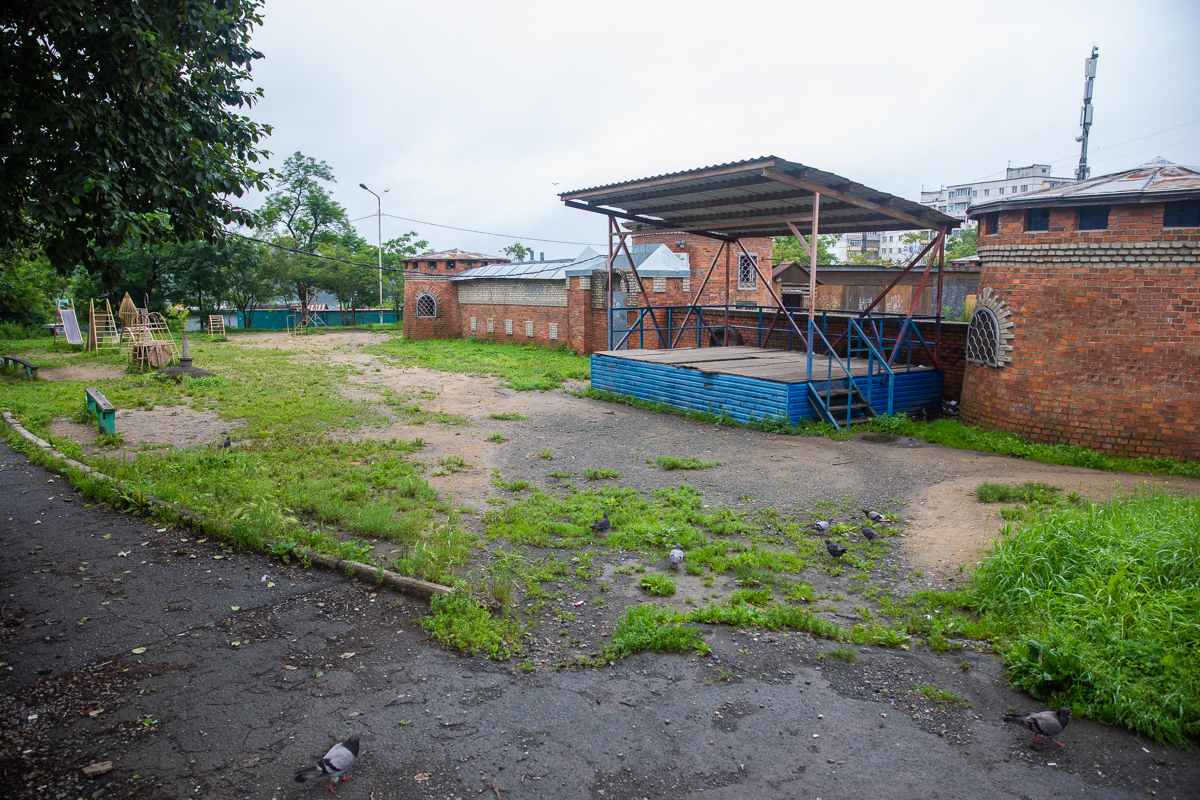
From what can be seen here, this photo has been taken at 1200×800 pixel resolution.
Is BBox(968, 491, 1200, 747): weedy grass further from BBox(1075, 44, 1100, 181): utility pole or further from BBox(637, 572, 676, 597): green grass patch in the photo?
BBox(1075, 44, 1100, 181): utility pole

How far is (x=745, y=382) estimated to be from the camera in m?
11.6

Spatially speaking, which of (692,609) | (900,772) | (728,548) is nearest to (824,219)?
(728,548)

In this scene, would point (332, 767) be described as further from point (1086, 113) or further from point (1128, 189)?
point (1086, 113)

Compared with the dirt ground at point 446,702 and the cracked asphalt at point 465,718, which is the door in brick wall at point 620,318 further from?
the cracked asphalt at point 465,718

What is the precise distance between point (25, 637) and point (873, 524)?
6.70m

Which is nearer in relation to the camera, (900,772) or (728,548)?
(900,772)

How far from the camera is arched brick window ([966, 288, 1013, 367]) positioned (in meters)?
9.95

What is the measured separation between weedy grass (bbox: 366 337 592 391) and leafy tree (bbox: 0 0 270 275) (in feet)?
33.3

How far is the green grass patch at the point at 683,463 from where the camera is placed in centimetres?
891

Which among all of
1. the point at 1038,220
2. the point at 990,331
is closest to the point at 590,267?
the point at 990,331

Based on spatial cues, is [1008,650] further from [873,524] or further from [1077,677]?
[873,524]

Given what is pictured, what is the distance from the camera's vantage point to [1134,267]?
877 cm

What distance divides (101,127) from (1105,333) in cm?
1091

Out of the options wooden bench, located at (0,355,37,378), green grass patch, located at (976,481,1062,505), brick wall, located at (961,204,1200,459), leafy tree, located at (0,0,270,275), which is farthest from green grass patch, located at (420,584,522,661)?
wooden bench, located at (0,355,37,378)
